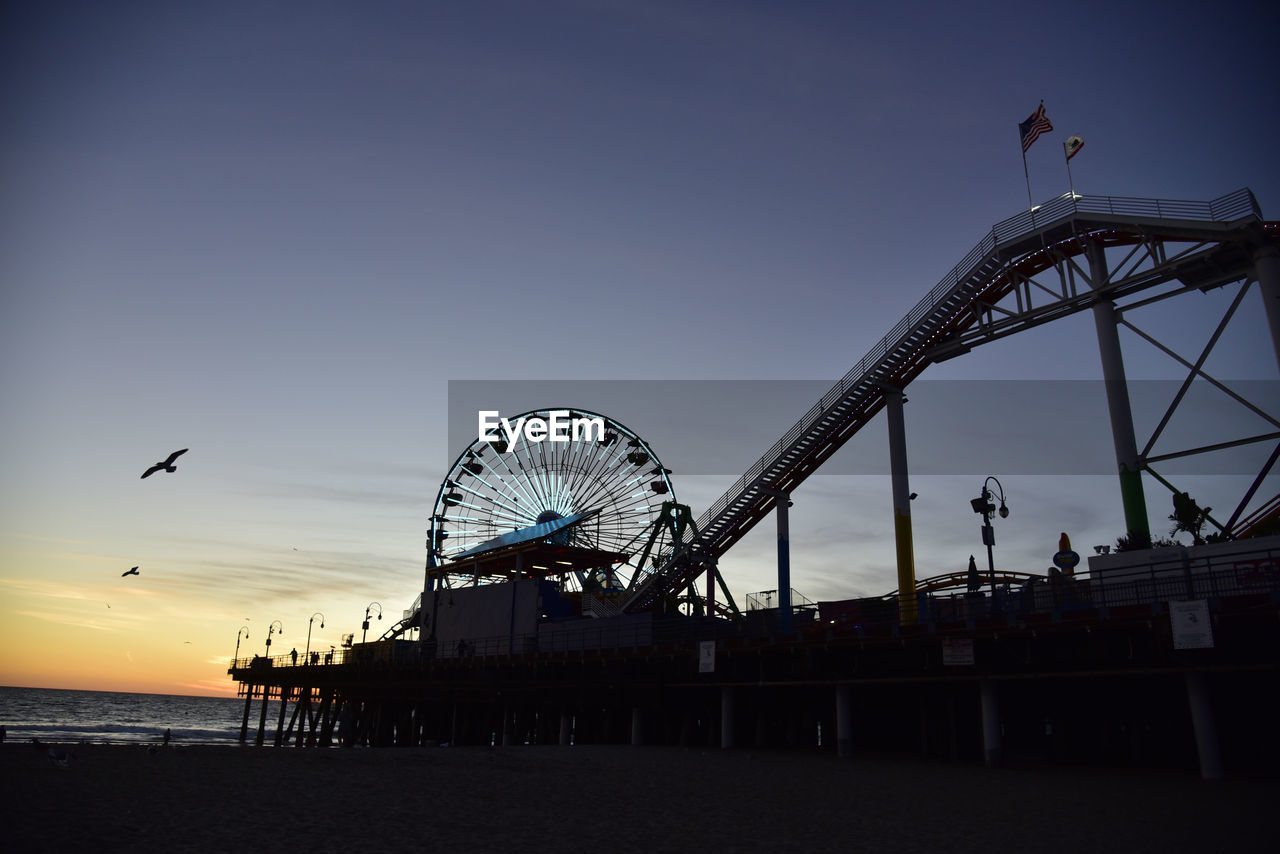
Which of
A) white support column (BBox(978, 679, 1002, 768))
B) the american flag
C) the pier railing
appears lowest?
white support column (BBox(978, 679, 1002, 768))

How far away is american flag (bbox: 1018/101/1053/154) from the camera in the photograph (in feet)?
111

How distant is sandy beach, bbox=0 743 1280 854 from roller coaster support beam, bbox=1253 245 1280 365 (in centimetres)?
1484

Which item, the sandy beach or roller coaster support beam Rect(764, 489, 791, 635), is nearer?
the sandy beach

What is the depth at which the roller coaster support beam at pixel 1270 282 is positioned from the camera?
27359 mm

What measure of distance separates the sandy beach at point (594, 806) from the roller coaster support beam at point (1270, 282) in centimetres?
1484

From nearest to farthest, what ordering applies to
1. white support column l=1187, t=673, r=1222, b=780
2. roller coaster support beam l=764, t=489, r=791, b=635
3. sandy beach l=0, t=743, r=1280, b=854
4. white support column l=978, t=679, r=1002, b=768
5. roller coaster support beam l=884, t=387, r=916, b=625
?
sandy beach l=0, t=743, r=1280, b=854 → white support column l=1187, t=673, r=1222, b=780 → white support column l=978, t=679, r=1002, b=768 → roller coaster support beam l=884, t=387, r=916, b=625 → roller coaster support beam l=764, t=489, r=791, b=635

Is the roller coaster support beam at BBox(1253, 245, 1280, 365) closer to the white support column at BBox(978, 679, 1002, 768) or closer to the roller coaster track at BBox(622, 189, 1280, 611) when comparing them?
the roller coaster track at BBox(622, 189, 1280, 611)

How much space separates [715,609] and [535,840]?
29819 mm

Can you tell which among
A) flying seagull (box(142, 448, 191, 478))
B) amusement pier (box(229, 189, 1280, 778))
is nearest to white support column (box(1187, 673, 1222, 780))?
amusement pier (box(229, 189, 1280, 778))

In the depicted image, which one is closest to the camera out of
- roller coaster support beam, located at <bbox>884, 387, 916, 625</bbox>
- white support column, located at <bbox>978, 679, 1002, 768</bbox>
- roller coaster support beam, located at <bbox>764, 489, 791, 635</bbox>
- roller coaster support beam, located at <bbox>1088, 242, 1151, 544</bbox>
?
white support column, located at <bbox>978, 679, 1002, 768</bbox>

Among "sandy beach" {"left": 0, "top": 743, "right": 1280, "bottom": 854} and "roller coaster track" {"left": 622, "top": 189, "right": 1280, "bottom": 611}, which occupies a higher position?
"roller coaster track" {"left": 622, "top": 189, "right": 1280, "bottom": 611}

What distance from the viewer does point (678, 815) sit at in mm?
15312

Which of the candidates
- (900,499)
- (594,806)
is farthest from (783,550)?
(594,806)

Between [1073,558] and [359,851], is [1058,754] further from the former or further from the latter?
[359,851]
